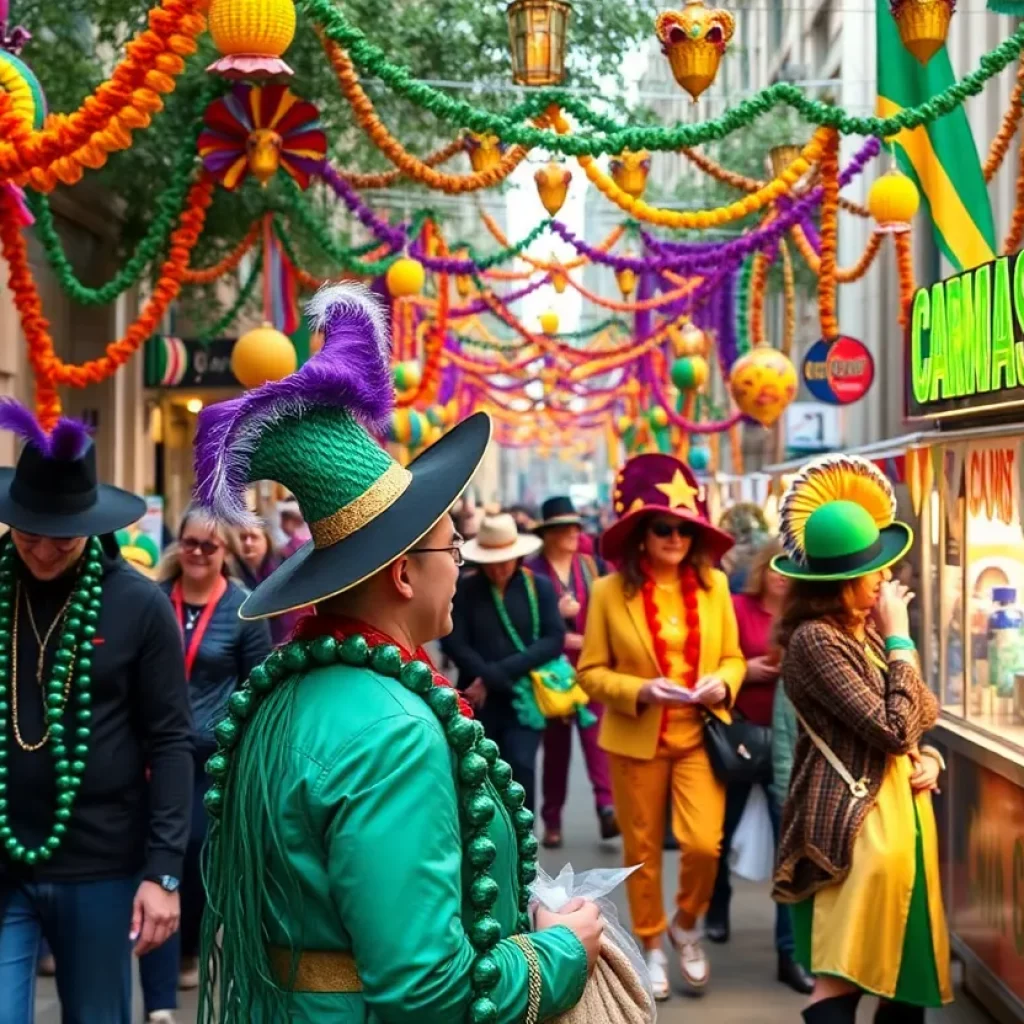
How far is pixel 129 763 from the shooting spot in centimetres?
409

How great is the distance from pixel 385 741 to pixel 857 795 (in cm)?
271

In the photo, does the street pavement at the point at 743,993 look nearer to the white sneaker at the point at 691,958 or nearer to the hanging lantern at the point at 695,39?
the white sneaker at the point at 691,958

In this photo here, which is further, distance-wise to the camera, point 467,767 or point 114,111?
point 114,111

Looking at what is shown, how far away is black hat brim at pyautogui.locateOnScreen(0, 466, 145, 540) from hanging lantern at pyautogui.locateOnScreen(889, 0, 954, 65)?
481 cm

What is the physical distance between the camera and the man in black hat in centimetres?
390

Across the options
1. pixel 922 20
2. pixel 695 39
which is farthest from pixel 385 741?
A: pixel 922 20

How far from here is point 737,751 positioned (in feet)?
21.3

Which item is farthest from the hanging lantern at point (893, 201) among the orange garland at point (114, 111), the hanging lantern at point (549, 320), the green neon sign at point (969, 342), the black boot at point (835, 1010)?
the hanging lantern at point (549, 320)

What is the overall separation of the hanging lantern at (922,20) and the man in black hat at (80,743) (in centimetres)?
482

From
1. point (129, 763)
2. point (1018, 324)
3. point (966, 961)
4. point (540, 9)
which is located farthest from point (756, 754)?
point (540, 9)

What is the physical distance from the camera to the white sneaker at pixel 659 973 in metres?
6.41

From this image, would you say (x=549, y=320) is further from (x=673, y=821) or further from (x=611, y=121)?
(x=673, y=821)

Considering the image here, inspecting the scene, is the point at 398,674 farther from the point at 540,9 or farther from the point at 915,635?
the point at 540,9

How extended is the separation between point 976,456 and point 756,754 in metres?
1.48
